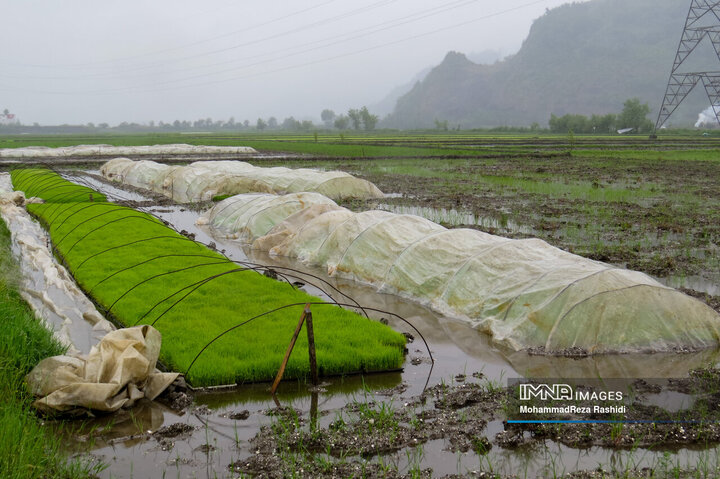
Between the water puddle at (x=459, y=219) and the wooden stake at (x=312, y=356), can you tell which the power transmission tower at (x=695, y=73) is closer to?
the water puddle at (x=459, y=219)

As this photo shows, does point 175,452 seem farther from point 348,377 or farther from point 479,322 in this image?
point 479,322

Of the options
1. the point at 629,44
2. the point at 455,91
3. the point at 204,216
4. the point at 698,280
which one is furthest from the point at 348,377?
the point at 629,44

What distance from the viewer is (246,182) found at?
17562 mm

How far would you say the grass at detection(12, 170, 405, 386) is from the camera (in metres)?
5.45

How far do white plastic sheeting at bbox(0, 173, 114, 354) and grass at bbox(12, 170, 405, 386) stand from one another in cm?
21

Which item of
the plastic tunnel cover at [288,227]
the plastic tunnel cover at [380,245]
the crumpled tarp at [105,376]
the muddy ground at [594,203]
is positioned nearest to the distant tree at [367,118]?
the muddy ground at [594,203]

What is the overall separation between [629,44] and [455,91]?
4133 centimetres

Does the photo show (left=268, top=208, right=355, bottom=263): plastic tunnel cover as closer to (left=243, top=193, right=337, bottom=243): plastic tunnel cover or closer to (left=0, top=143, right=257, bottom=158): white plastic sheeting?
(left=243, top=193, right=337, bottom=243): plastic tunnel cover

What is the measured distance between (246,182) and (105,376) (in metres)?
13.3

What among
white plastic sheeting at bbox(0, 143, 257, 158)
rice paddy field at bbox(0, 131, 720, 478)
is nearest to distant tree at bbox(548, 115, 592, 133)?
white plastic sheeting at bbox(0, 143, 257, 158)

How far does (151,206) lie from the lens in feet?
53.8

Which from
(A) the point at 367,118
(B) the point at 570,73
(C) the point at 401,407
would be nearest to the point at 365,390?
(C) the point at 401,407

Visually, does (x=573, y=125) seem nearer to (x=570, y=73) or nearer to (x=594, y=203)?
(x=594, y=203)

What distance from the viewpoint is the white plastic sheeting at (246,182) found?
649 inches
